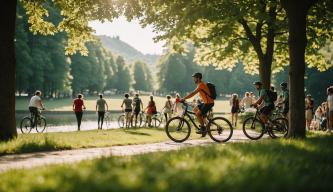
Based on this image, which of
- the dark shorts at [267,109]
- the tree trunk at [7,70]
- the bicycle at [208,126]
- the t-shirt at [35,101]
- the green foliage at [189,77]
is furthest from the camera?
the green foliage at [189,77]

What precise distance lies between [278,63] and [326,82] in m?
33.0

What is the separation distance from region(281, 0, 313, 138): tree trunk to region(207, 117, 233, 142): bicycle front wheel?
2.03m

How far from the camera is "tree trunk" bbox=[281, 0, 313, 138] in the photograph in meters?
12.6

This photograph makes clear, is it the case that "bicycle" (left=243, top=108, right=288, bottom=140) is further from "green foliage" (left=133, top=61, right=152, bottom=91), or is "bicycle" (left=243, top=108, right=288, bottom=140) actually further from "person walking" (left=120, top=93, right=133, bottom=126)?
"green foliage" (left=133, top=61, right=152, bottom=91)

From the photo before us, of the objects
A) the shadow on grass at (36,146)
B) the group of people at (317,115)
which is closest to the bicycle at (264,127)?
the shadow on grass at (36,146)

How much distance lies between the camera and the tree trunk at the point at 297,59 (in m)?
12.6

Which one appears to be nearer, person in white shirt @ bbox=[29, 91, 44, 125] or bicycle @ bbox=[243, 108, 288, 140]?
bicycle @ bbox=[243, 108, 288, 140]

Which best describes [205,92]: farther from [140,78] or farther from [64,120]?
[140,78]

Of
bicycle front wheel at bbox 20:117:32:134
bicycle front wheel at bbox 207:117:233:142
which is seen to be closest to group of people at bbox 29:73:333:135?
bicycle front wheel at bbox 207:117:233:142

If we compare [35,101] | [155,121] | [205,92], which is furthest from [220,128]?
[155,121]

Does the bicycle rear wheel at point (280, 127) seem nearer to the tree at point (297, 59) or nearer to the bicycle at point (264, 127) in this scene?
the bicycle at point (264, 127)

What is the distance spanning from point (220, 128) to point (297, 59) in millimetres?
3159

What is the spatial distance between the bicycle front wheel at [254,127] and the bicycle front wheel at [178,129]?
2.04m

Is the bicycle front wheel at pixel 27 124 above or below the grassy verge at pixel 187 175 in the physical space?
below
